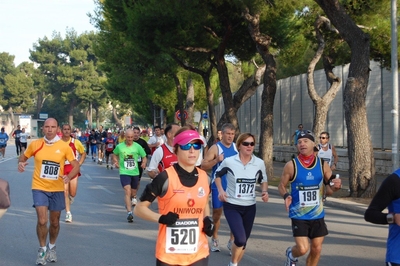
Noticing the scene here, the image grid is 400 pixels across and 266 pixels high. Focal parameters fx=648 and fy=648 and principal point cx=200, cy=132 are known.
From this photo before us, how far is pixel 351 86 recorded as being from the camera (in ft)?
53.0

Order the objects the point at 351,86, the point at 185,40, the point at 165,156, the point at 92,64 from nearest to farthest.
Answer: the point at 165,156 < the point at 351,86 < the point at 185,40 < the point at 92,64

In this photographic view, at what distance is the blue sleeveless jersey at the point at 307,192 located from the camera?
265 inches

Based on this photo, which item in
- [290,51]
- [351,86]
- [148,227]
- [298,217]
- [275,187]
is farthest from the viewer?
[290,51]

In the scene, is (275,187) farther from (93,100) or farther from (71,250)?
(93,100)

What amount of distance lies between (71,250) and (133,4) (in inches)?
749

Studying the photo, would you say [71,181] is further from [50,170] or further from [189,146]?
[189,146]

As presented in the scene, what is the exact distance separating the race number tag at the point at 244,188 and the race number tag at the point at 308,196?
A: 92 centimetres

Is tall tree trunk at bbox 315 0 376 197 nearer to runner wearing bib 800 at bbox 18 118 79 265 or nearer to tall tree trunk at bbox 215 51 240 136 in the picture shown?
tall tree trunk at bbox 215 51 240 136

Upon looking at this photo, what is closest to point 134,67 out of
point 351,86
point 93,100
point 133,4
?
point 133,4

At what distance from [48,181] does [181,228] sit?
398cm

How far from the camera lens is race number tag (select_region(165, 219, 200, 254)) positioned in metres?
4.70

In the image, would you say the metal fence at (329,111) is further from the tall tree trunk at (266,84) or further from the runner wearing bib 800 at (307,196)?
the runner wearing bib 800 at (307,196)

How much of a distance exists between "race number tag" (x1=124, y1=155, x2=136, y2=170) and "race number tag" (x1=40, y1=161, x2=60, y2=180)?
402 cm

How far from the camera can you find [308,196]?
674 cm
